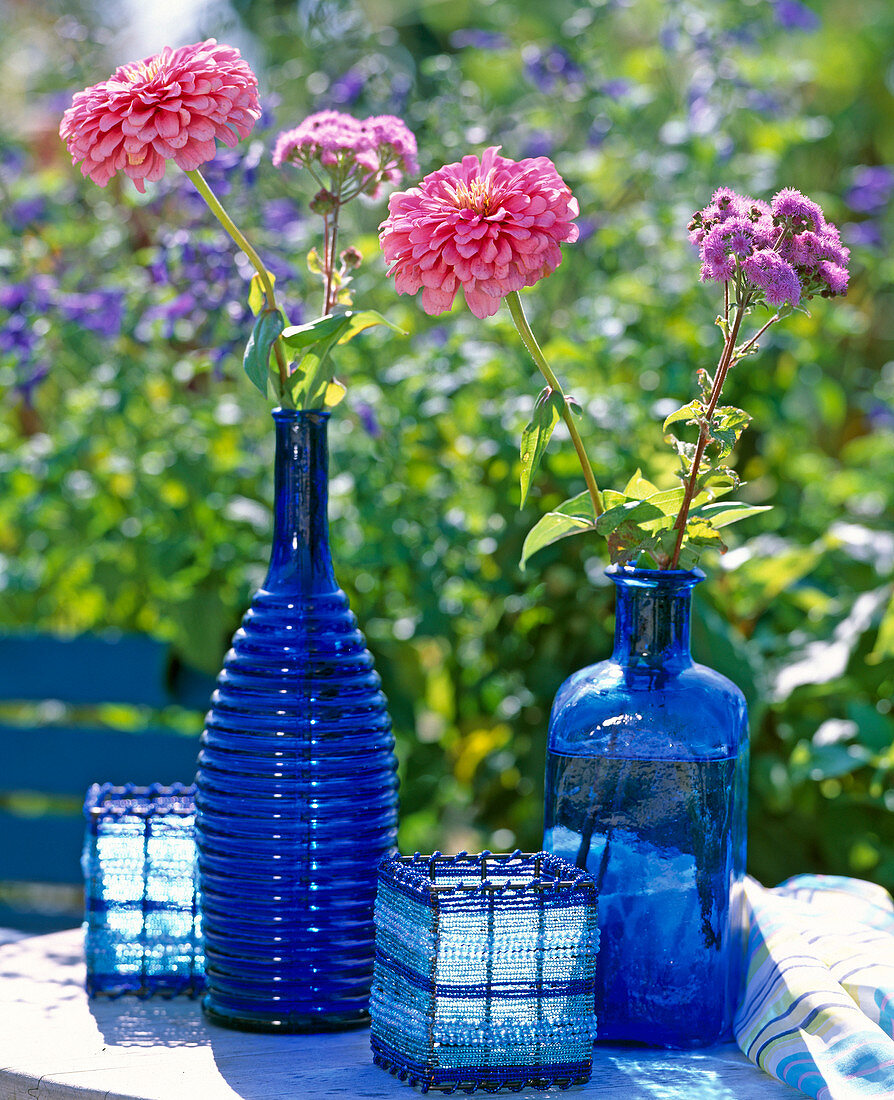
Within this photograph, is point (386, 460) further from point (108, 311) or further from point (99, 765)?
point (99, 765)

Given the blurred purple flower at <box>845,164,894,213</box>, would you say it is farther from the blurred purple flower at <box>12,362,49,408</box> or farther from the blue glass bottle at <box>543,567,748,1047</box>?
the blue glass bottle at <box>543,567,748,1047</box>

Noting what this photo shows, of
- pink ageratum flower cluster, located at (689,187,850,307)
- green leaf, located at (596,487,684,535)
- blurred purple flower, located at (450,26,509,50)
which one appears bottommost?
green leaf, located at (596,487,684,535)

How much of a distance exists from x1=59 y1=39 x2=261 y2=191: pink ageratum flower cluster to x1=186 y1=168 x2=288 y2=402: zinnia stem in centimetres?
3

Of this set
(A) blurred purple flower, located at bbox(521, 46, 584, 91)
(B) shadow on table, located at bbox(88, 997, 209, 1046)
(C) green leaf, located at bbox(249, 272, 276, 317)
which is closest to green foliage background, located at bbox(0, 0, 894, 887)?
(A) blurred purple flower, located at bbox(521, 46, 584, 91)

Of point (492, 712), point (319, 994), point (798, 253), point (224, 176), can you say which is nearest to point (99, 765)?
point (492, 712)

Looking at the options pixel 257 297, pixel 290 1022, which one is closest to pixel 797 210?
pixel 257 297

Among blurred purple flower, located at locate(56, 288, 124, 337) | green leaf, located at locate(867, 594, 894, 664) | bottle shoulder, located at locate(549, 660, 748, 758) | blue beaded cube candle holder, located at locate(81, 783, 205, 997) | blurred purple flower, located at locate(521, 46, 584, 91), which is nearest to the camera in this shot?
bottle shoulder, located at locate(549, 660, 748, 758)

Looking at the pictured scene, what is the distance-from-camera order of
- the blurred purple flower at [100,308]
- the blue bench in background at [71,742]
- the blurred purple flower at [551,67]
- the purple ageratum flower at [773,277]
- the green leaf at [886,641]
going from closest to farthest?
1. the purple ageratum flower at [773,277]
2. the green leaf at [886,641]
3. the blurred purple flower at [100,308]
4. the blue bench in background at [71,742]
5. the blurred purple flower at [551,67]

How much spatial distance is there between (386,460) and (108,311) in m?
0.42

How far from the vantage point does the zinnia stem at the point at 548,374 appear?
0.88m

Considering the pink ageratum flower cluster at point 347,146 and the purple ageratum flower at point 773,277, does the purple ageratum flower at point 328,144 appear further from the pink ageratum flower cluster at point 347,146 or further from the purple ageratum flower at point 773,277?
the purple ageratum flower at point 773,277

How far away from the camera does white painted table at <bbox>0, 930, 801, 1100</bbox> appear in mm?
872

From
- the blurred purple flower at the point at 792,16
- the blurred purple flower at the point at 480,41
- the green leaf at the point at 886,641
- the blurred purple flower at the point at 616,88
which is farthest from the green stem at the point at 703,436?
the blurred purple flower at the point at 792,16

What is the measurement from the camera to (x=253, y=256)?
95 centimetres
